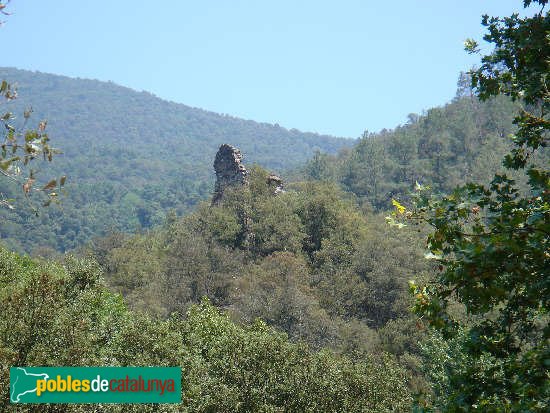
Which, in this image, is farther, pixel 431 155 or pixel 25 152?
pixel 431 155

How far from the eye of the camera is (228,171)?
7031cm

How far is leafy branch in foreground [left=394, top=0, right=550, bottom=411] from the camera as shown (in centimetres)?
629

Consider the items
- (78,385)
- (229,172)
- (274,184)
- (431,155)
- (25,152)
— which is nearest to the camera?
(25,152)

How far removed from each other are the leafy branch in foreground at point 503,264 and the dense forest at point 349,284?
0.03m

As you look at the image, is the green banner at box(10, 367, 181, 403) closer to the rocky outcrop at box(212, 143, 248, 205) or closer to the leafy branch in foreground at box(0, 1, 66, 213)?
the leafy branch in foreground at box(0, 1, 66, 213)

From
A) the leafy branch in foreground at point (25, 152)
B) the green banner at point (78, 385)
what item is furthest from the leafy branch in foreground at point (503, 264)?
the green banner at point (78, 385)

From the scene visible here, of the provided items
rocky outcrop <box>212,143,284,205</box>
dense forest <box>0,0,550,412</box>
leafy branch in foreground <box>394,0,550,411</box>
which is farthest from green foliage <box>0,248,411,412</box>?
rocky outcrop <box>212,143,284,205</box>

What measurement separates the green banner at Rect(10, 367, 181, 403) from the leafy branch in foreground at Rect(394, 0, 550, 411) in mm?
10977

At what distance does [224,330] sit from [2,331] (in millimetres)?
13105

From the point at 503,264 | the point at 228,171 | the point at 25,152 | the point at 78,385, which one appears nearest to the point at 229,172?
the point at 228,171

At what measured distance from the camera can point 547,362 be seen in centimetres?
581

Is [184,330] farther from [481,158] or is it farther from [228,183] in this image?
[481,158]

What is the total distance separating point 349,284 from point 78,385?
39.2 m

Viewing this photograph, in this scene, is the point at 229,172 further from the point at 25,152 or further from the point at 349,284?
the point at 25,152
